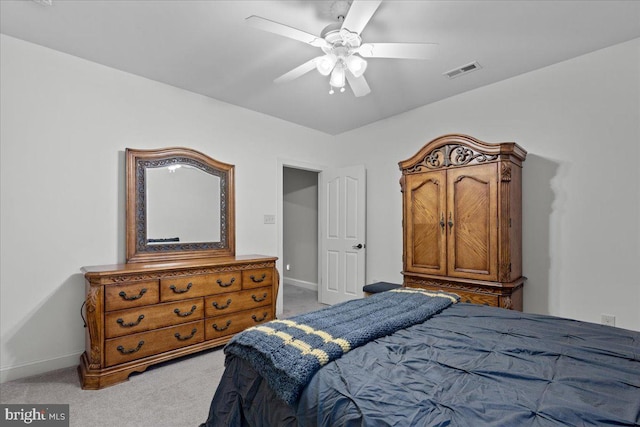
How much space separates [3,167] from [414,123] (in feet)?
13.3

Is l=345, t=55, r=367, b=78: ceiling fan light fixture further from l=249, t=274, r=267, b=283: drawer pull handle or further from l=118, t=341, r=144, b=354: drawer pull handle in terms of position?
l=118, t=341, r=144, b=354: drawer pull handle

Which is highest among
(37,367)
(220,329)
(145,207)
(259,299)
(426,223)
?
(145,207)

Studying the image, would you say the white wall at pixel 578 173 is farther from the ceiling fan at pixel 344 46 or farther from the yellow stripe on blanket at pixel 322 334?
the yellow stripe on blanket at pixel 322 334

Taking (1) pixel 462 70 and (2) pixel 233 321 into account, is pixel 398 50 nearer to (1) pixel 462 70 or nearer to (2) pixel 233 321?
(1) pixel 462 70

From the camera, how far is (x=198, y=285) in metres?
2.76

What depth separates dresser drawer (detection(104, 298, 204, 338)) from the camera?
232cm

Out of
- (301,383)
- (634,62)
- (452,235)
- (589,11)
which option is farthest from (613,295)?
(301,383)

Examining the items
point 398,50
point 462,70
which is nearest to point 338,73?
point 398,50

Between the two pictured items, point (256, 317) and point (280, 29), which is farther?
point (256, 317)

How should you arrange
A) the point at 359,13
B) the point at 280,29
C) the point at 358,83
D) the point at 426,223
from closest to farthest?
the point at 359,13, the point at 280,29, the point at 358,83, the point at 426,223

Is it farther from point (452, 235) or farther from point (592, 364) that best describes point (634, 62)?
point (592, 364)

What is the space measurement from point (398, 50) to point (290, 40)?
888mm

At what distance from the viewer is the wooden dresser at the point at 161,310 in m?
2.26

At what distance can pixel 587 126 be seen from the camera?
2645 millimetres
